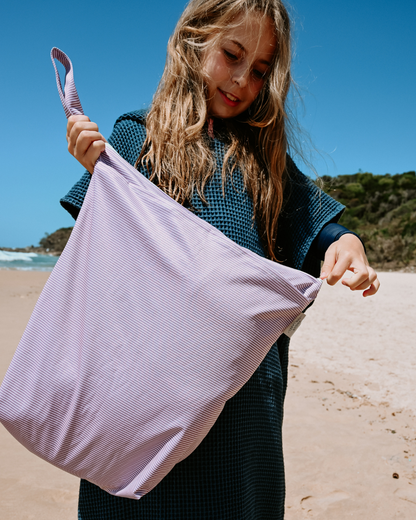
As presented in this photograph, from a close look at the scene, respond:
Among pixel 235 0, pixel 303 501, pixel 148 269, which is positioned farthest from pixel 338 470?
pixel 235 0

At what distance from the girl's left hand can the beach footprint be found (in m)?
1.71

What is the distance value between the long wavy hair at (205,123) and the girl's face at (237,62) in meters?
0.02

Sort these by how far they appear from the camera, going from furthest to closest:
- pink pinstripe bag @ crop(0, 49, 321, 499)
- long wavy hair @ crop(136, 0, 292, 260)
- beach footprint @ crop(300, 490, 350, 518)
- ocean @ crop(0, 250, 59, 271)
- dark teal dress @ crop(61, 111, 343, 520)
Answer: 1. ocean @ crop(0, 250, 59, 271)
2. beach footprint @ crop(300, 490, 350, 518)
3. long wavy hair @ crop(136, 0, 292, 260)
4. dark teal dress @ crop(61, 111, 343, 520)
5. pink pinstripe bag @ crop(0, 49, 321, 499)

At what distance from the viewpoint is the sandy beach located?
2326 millimetres

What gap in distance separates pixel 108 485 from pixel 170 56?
3.81ft

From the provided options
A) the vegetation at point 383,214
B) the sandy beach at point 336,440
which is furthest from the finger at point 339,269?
the vegetation at point 383,214

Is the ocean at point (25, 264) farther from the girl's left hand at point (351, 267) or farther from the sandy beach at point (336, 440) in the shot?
the girl's left hand at point (351, 267)

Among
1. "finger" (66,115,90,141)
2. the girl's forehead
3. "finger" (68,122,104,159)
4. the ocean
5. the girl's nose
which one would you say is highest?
the girl's forehead

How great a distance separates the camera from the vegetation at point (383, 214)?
19484 mm

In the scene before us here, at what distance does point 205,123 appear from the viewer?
1312 millimetres

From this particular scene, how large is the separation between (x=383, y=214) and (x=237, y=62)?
33839mm

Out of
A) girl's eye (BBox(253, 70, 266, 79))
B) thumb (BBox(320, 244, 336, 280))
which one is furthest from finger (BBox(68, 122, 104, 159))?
thumb (BBox(320, 244, 336, 280))

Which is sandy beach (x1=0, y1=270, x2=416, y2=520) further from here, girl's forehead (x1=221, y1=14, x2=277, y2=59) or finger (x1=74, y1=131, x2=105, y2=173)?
girl's forehead (x1=221, y1=14, x2=277, y2=59)

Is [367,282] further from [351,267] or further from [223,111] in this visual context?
[223,111]
